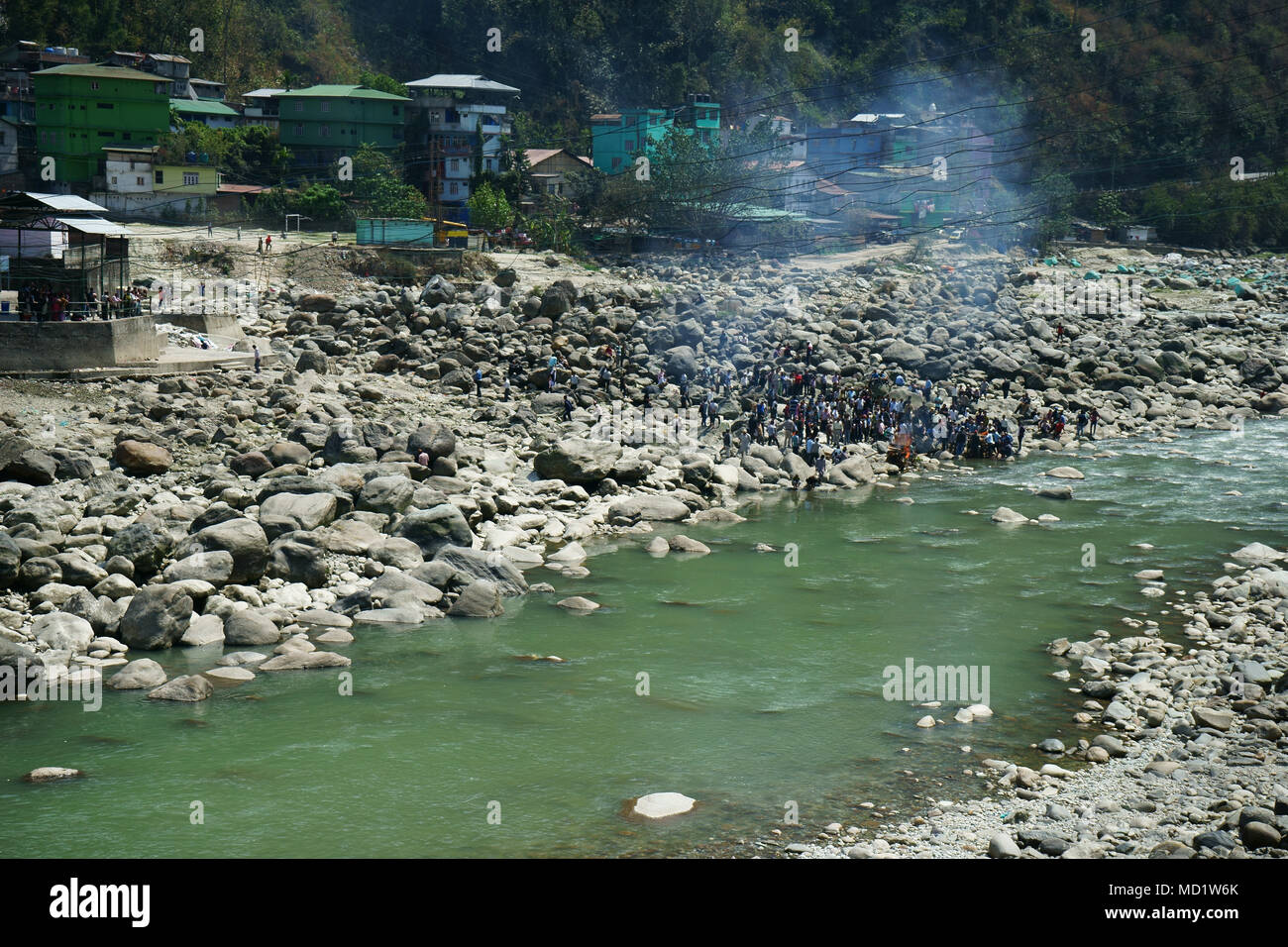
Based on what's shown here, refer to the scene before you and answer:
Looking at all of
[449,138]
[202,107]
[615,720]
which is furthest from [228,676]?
[202,107]

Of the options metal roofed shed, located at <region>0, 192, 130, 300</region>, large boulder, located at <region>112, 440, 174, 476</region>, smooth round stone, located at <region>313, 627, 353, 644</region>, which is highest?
metal roofed shed, located at <region>0, 192, 130, 300</region>

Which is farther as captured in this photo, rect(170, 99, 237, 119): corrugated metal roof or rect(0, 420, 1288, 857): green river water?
rect(170, 99, 237, 119): corrugated metal roof

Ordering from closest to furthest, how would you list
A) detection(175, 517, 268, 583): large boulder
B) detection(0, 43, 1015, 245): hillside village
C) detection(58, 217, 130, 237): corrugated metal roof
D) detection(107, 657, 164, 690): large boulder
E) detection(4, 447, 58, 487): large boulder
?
detection(107, 657, 164, 690): large boulder → detection(175, 517, 268, 583): large boulder → detection(4, 447, 58, 487): large boulder → detection(58, 217, 130, 237): corrugated metal roof → detection(0, 43, 1015, 245): hillside village

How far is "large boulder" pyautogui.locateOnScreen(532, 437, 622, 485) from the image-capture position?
25188 millimetres

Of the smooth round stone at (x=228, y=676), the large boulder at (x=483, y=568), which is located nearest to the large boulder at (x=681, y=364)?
the large boulder at (x=483, y=568)

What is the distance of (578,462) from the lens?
82.6 ft

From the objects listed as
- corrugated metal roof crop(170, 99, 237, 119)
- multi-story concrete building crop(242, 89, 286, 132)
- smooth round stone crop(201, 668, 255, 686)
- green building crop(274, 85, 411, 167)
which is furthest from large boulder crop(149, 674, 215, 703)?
multi-story concrete building crop(242, 89, 286, 132)

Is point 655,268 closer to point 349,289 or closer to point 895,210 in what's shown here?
point 349,289

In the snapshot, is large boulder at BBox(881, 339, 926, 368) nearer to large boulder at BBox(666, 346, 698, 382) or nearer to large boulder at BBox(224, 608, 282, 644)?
large boulder at BBox(666, 346, 698, 382)

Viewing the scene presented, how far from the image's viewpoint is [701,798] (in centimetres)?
1328

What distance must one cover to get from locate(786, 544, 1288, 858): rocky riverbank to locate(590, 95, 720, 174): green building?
1892 inches

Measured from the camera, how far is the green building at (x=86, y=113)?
164 feet

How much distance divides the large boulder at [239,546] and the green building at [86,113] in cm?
3741
